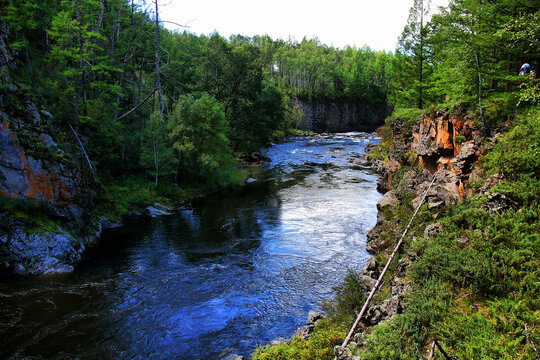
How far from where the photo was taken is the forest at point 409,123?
6.75 m

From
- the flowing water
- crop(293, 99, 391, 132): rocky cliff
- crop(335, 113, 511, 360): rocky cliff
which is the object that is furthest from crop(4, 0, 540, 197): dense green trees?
crop(293, 99, 391, 132): rocky cliff

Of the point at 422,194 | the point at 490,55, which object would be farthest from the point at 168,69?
the point at 490,55

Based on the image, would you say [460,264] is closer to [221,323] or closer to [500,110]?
[221,323]

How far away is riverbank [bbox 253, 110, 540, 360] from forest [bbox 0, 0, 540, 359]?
0.13 ft

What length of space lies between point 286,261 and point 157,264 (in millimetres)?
6056

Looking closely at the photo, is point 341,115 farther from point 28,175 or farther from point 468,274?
point 468,274

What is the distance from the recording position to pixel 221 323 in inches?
404

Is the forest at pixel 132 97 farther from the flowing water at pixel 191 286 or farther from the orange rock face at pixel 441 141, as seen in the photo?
the orange rock face at pixel 441 141

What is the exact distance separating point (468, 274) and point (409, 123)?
20.1 m

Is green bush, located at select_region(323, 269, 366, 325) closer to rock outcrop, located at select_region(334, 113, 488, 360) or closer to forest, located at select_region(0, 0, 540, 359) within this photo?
forest, located at select_region(0, 0, 540, 359)

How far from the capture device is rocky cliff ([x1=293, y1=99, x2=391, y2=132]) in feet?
340

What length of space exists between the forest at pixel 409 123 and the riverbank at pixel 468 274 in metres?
0.04

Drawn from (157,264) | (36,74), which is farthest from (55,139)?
(157,264)

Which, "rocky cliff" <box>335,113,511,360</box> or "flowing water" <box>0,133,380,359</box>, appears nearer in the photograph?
"rocky cliff" <box>335,113,511,360</box>
